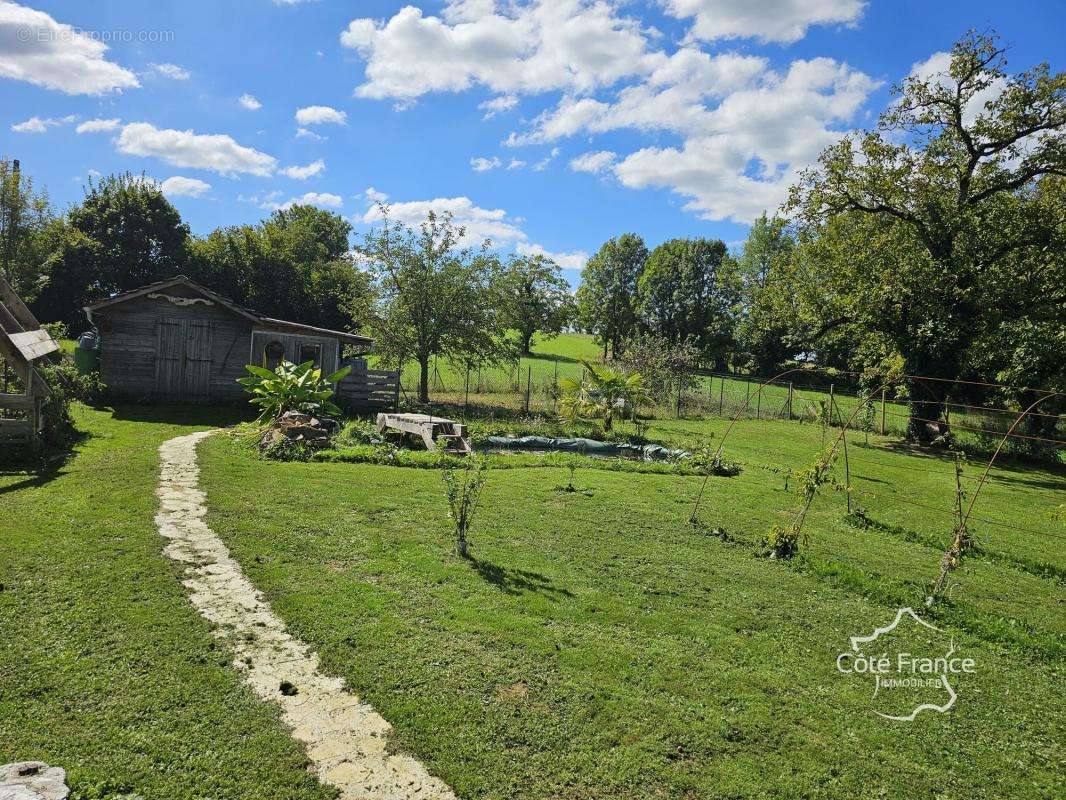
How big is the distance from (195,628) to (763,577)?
5739 millimetres

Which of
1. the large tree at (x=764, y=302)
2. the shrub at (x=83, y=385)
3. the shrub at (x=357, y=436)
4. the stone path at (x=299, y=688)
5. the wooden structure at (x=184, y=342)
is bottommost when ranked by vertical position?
the stone path at (x=299, y=688)

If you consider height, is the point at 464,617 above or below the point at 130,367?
below

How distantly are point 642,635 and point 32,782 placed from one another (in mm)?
4013

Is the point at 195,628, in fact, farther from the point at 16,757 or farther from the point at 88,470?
the point at 88,470

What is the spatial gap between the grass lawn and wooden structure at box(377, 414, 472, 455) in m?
3.44

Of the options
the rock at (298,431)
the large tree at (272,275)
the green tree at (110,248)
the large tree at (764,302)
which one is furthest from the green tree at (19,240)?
the large tree at (764,302)

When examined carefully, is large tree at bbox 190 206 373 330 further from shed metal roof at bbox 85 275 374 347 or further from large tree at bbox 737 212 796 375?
large tree at bbox 737 212 796 375

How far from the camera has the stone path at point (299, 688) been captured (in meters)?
3.25

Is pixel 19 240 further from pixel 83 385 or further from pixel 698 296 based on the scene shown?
pixel 698 296

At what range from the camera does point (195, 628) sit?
461 centimetres

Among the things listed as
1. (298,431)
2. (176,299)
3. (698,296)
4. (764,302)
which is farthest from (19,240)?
(698,296)

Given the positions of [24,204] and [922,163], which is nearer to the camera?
[922,163]

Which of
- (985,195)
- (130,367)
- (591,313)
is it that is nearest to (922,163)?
(985,195)

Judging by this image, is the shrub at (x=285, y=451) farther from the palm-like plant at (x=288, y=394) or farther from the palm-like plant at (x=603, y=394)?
the palm-like plant at (x=603, y=394)
